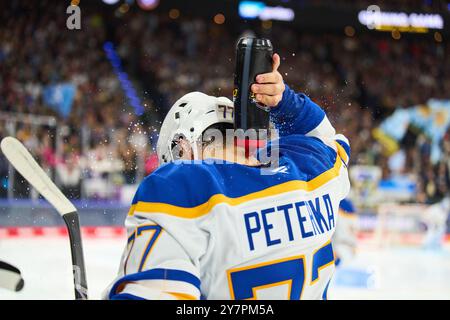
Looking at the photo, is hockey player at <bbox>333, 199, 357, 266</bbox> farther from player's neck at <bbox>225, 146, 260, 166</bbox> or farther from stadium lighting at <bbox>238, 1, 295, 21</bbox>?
stadium lighting at <bbox>238, 1, 295, 21</bbox>

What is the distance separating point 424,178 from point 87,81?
6.06 meters

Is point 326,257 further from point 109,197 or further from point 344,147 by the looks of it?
point 109,197

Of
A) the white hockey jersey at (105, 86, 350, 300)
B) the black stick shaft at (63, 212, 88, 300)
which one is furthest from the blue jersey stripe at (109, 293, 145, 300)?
the black stick shaft at (63, 212, 88, 300)

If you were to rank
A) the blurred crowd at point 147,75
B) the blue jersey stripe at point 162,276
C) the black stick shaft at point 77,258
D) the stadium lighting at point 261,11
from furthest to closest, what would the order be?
the stadium lighting at point 261,11, the blurred crowd at point 147,75, the black stick shaft at point 77,258, the blue jersey stripe at point 162,276

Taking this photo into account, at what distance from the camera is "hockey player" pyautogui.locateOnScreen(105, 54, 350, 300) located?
1358mm

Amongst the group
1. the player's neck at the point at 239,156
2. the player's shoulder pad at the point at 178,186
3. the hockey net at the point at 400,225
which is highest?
the player's neck at the point at 239,156

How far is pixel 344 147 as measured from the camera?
2.04 m

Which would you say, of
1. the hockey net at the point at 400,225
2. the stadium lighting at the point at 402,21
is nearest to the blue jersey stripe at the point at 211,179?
the hockey net at the point at 400,225

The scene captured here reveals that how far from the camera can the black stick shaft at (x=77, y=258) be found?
6.52ft

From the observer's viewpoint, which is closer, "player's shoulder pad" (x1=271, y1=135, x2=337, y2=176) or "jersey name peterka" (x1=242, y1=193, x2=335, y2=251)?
"jersey name peterka" (x1=242, y1=193, x2=335, y2=251)

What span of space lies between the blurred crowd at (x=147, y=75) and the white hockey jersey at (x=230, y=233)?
1.10 m

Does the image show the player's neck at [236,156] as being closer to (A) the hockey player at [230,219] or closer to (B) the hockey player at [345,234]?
(A) the hockey player at [230,219]

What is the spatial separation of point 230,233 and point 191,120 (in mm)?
Result: 483

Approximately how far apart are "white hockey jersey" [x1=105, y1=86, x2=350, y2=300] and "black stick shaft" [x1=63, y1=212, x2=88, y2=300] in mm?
602
